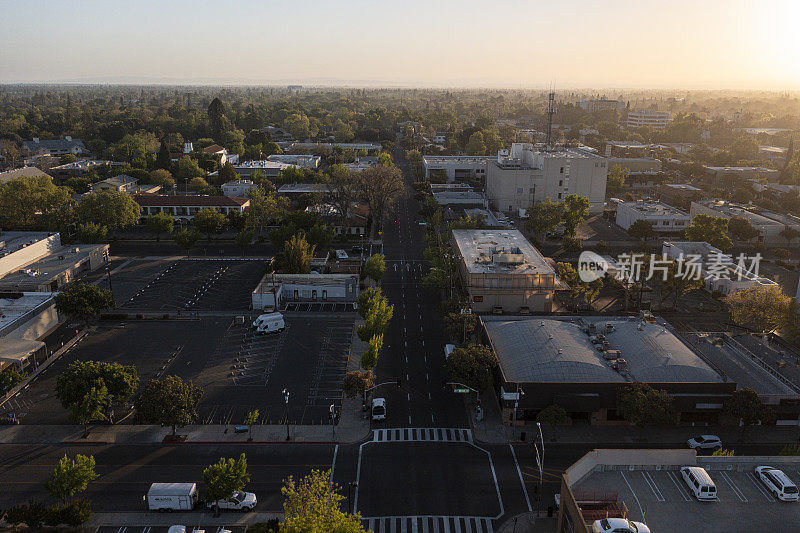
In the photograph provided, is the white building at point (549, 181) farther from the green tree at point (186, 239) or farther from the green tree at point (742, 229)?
the green tree at point (186, 239)

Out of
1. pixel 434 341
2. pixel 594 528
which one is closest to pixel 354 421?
pixel 434 341

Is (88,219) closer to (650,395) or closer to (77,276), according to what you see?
(77,276)

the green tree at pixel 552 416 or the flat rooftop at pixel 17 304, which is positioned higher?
the flat rooftop at pixel 17 304

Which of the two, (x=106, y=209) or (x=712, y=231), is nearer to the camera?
(x=712, y=231)

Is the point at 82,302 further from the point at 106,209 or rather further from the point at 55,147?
the point at 55,147

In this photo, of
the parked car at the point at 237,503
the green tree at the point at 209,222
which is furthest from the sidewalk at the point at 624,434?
the green tree at the point at 209,222

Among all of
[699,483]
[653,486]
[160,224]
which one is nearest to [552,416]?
[653,486]
